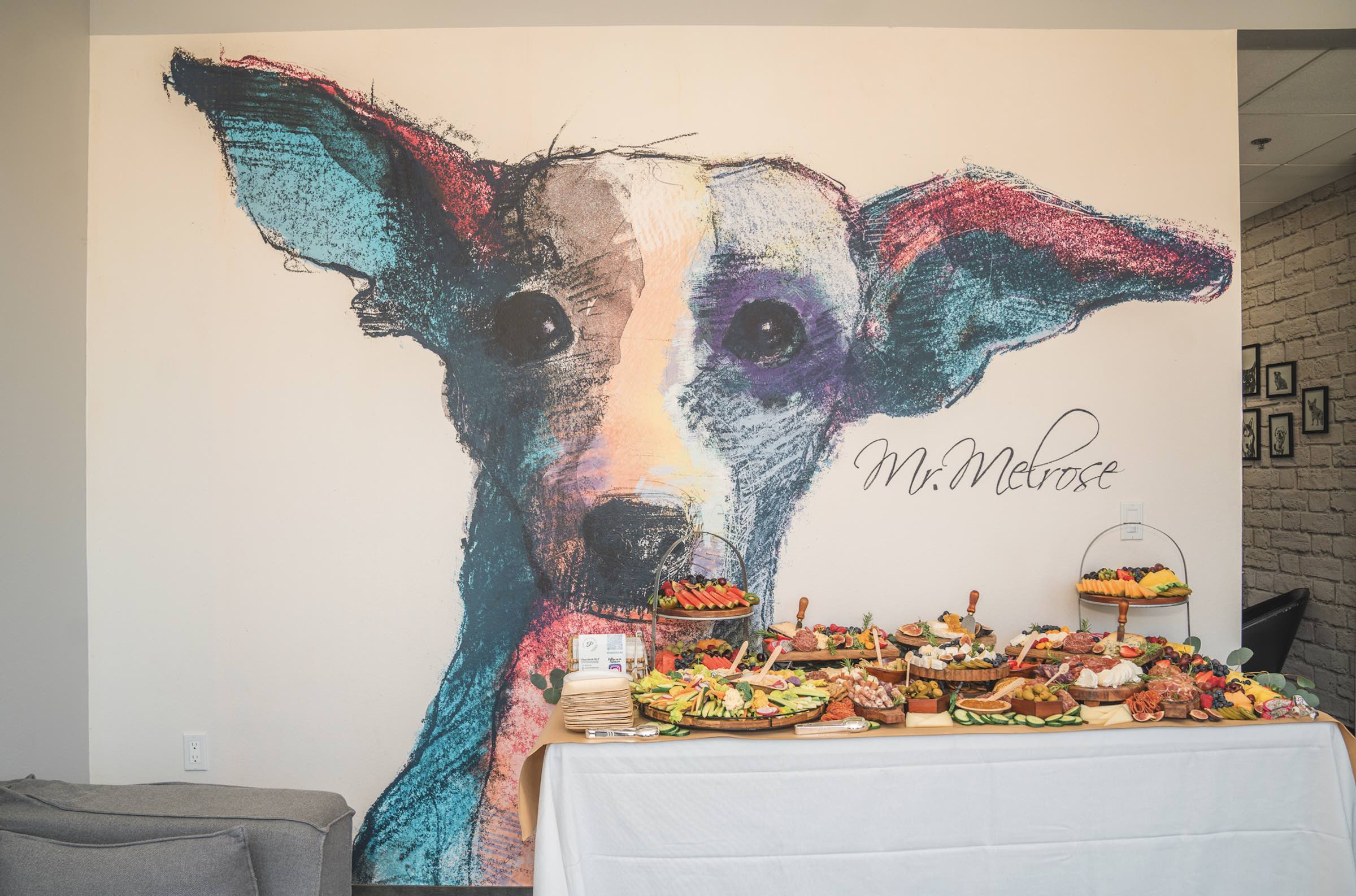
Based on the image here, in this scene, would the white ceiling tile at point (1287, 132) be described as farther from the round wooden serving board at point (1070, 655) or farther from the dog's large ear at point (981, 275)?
the round wooden serving board at point (1070, 655)

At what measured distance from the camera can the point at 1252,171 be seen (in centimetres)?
436

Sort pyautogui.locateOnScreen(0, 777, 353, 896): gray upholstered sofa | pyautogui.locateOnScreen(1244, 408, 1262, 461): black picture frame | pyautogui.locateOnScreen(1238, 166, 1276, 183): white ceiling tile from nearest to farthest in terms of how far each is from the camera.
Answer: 1. pyautogui.locateOnScreen(0, 777, 353, 896): gray upholstered sofa
2. pyautogui.locateOnScreen(1238, 166, 1276, 183): white ceiling tile
3. pyautogui.locateOnScreen(1244, 408, 1262, 461): black picture frame

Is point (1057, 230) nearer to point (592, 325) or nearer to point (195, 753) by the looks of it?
point (592, 325)

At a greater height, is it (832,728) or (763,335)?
(763,335)

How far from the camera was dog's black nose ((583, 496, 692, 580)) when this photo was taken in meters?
3.15

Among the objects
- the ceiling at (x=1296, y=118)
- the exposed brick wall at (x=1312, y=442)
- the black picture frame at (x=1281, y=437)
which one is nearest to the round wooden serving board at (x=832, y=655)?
the ceiling at (x=1296, y=118)

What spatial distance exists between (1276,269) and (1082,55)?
2.56m

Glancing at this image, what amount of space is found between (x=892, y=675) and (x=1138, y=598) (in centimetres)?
107

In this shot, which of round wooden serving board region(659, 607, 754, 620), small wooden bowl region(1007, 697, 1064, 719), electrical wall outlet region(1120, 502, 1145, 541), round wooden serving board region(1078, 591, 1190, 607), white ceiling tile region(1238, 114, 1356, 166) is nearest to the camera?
small wooden bowl region(1007, 697, 1064, 719)

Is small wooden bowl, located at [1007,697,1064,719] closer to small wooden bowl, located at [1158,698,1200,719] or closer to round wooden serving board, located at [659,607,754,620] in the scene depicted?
small wooden bowl, located at [1158,698,1200,719]

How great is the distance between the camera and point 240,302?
3.18 meters

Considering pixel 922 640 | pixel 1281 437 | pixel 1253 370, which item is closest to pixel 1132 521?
pixel 922 640

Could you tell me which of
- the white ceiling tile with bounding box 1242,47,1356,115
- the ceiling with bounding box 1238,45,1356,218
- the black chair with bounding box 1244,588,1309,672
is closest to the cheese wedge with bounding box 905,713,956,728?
the black chair with bounding box 1244,588,1309,672

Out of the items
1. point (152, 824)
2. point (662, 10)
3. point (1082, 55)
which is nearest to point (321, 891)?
point (152, 824)
